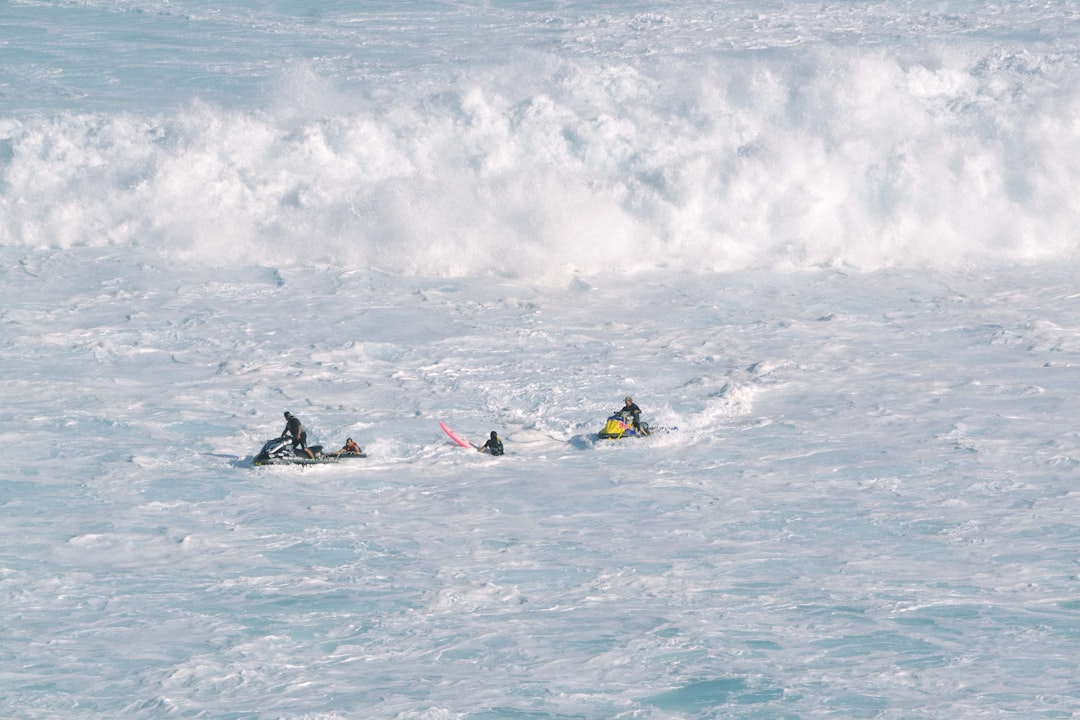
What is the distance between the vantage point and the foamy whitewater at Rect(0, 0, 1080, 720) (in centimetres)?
1603

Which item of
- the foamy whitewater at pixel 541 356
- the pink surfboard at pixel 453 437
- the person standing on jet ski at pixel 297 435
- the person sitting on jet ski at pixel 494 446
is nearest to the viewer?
the foamy whitewater at pixel 541 356

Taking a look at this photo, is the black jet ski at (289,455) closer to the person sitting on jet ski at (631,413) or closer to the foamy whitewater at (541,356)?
the foamy whitewater at (541,356)

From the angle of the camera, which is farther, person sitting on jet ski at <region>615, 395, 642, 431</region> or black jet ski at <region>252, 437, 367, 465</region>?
person sitting on jet ski at <region>615, 395, 642, 431</region>

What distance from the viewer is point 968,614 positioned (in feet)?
54.1

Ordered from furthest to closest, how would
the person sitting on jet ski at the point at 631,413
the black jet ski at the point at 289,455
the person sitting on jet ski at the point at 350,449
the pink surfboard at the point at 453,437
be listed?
1. the person sitting on jet ski at the point at 631,413
2. the pink surfboard at the point at 453,437
3. the person sitting on jet ski at the point at 350,449
4. the black jet ski at the point at 289,455

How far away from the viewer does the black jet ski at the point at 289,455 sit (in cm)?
2127

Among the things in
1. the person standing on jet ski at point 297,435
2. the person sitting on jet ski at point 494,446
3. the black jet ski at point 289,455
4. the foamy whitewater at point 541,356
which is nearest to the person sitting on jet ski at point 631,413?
the foamy whitewater at point 541,356

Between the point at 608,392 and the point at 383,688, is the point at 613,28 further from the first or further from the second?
the point at 383,688

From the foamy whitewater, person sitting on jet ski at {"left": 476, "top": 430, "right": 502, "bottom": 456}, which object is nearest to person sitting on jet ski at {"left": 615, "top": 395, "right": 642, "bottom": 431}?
the foamy whitewater

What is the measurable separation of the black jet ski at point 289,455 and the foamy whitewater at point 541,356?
32cm

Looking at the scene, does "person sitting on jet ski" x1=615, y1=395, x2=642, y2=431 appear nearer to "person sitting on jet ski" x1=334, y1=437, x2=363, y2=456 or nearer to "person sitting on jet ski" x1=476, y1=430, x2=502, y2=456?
"person sitting on jet ski" x1=476, y1=430, x2=502, y2=456

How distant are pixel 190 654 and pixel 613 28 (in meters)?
28.3

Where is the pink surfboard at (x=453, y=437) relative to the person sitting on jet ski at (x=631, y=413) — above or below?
below

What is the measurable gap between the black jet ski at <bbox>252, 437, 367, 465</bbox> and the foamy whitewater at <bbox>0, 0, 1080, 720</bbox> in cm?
32
